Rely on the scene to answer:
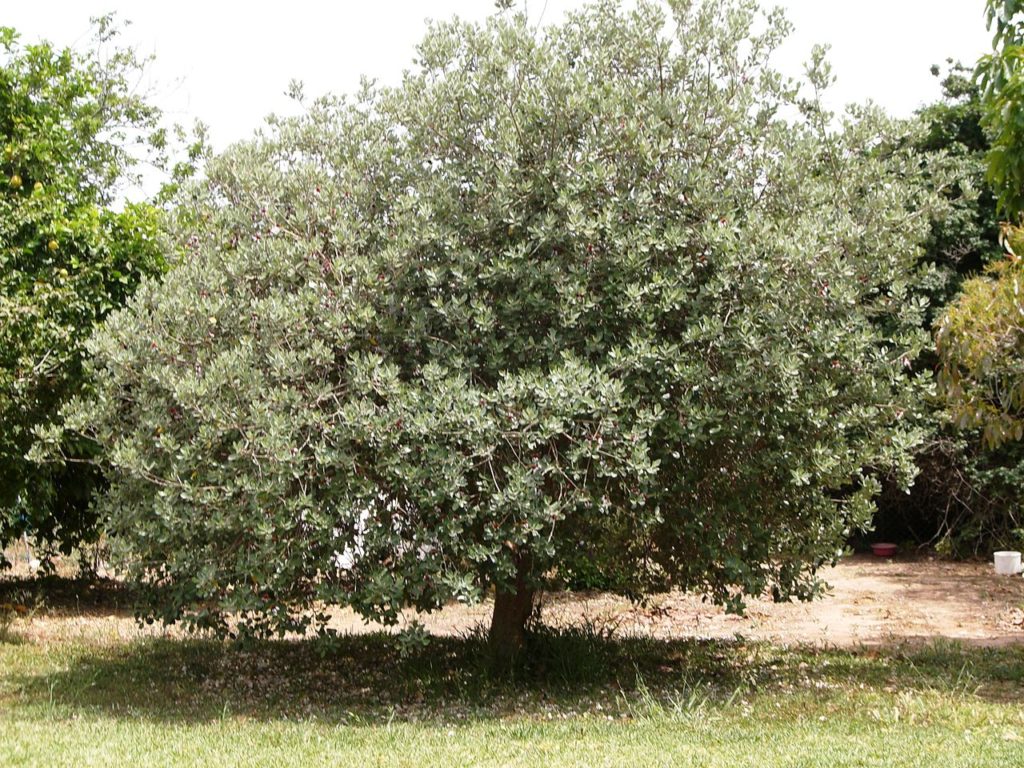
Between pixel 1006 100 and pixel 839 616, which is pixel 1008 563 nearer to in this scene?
pixel 839 616

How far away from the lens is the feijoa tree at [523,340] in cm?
684

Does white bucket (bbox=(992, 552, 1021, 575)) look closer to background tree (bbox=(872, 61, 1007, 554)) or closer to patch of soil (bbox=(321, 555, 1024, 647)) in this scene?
patch of soil (bbox=(321, 555, 1024, 647))

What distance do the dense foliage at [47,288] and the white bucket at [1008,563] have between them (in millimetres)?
10922

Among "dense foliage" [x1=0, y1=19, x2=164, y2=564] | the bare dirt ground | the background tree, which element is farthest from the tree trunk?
the background tree

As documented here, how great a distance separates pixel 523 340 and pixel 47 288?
16.1 feet

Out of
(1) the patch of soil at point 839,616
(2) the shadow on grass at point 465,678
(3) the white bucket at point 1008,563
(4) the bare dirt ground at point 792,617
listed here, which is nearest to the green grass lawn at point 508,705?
(2) the shadow on grass at point 465,678

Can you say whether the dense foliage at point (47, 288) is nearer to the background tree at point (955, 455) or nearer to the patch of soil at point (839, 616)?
the patch of soil at point (839, 616)

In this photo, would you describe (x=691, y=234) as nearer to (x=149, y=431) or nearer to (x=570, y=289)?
(x=570, y=289)

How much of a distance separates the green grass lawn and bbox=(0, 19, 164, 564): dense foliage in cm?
179

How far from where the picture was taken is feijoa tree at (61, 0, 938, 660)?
6836 millimetres

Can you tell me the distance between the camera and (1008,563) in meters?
14.6

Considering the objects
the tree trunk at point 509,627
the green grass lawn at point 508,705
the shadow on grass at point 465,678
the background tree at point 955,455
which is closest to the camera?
the green grass lawn at point 508,705

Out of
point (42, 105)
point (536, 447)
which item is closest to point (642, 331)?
point (536, 447)

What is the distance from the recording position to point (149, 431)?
7.39 m
